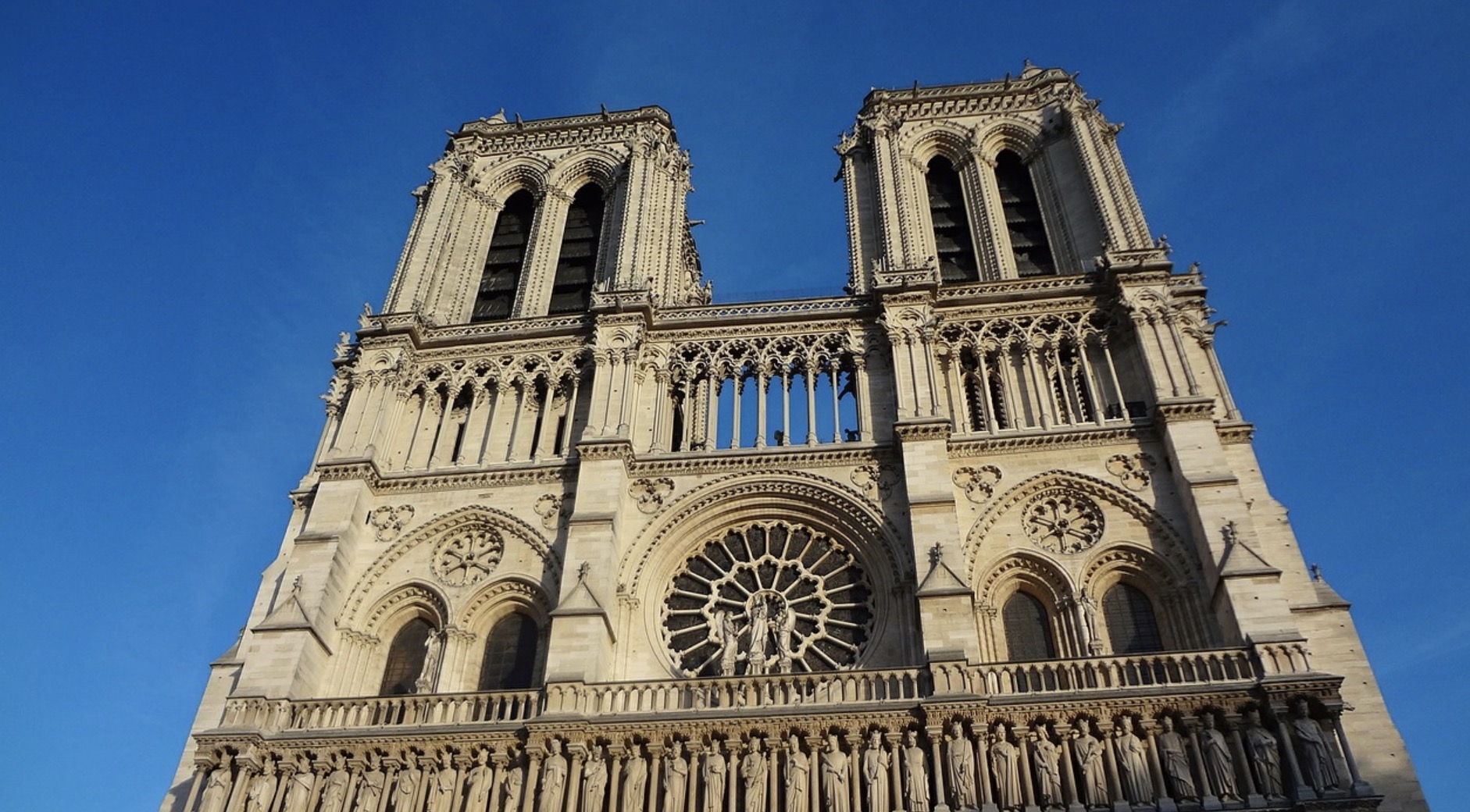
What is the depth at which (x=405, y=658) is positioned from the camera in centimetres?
2047

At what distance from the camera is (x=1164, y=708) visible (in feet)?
52.5

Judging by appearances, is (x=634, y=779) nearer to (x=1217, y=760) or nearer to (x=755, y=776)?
(x=755, y=776)

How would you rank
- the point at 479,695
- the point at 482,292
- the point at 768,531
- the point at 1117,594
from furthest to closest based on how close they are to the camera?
the point at 482,292 → the point at 768,531 → the point at 1117,594 → the point at 479,695

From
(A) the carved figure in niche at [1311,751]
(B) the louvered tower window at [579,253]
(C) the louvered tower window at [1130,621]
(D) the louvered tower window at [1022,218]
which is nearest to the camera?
(A) the carved figure in niche at [1311,751]

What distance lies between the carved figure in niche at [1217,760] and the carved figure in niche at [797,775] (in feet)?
17.5

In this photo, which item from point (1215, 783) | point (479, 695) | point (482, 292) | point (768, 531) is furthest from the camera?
point (482, 292)

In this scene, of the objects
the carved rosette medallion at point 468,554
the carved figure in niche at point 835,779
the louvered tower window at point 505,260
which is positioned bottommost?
the carved figure in niche at point 835,779

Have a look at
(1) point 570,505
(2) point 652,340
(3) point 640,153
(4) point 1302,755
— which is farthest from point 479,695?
(3) point 640,153

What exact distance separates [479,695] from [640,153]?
15.0 meters

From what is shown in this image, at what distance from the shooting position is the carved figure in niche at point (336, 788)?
16875mm

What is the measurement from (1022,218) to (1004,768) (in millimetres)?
15304

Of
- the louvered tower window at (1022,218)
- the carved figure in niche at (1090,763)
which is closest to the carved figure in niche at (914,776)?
the carved figure in niche at (1090,763)

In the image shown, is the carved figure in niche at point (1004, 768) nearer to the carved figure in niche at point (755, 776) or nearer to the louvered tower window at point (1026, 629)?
the louvered tower window at point (1026, 629)

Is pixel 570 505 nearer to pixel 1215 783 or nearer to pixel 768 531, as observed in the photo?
pixel 768 531
